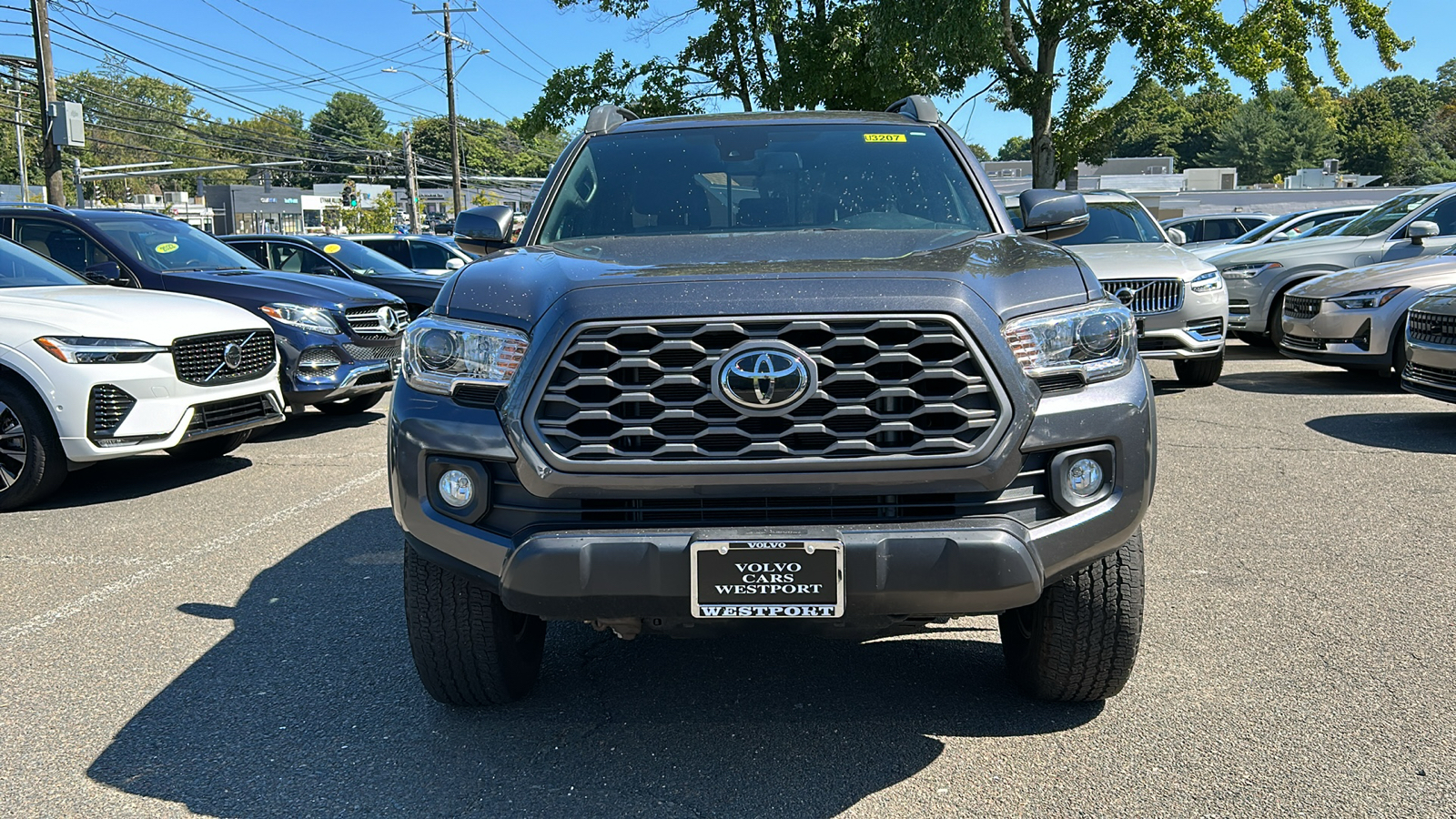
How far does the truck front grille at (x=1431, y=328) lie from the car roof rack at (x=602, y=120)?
599 centimetres

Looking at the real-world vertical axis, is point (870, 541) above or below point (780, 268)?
below

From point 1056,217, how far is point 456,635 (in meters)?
2.42

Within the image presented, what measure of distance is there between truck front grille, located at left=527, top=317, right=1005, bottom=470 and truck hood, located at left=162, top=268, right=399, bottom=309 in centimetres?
694

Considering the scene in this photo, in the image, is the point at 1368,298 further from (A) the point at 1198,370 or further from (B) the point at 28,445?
(B) the point at 28,445

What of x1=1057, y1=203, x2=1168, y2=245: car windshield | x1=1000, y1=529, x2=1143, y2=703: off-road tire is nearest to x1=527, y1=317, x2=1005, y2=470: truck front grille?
x1=1000, y1=529, x2=1143, y2=703: off-road tire

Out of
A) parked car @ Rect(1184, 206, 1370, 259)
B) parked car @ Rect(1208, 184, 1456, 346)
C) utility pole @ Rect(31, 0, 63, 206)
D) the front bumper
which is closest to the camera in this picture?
the front bumper

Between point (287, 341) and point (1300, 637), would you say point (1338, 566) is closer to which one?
point (1300, 637)

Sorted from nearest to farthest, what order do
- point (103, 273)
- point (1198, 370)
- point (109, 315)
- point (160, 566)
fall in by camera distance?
point (160, 566)
point (109, 315)
point (103, 273)
point (1198, 370)

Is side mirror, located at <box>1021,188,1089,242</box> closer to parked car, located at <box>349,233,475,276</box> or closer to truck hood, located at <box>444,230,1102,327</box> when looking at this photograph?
truck hood, located at <box>444,230,1102,327</box>

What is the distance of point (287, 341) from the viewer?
28.6 ft

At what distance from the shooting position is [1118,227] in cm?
1139

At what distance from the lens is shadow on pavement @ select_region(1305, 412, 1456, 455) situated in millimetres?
7480

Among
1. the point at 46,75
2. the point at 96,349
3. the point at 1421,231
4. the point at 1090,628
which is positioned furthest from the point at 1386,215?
the point at 46,75

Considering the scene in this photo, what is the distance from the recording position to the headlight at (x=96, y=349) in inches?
243
